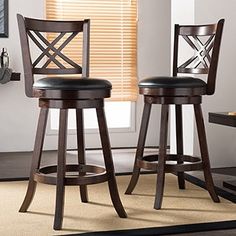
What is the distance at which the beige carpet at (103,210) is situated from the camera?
2.61 m

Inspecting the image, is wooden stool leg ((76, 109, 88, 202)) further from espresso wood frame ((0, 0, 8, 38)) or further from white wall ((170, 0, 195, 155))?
espresso wood frame ((0, 0, 8, 38))

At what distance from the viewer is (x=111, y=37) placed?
5.48 meters

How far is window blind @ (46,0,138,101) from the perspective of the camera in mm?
5336

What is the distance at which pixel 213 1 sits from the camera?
414cm

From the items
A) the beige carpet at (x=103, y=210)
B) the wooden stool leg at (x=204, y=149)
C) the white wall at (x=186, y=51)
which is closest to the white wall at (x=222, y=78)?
the white wall at (x=186, y=51)

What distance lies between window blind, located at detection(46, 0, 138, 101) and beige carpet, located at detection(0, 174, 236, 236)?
6.82 feet

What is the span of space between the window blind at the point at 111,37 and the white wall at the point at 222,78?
58.0 inches

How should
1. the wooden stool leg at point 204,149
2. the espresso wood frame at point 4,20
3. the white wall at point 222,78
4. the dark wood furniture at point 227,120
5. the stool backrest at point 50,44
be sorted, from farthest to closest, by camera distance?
the espresso wood frame at point 4,20
the white wall at point 222,78
the dark wood furniture at point 227,120
the wooden stool leg at point 204,149
the stool backrest at point 50,44

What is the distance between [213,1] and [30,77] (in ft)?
6.29

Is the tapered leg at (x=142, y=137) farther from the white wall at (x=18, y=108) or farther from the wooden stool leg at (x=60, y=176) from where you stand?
the white wall at (x=18, y=108)

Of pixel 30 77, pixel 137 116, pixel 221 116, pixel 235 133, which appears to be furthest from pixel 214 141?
pixel 30 77

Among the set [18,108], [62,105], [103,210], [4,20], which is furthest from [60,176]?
[4,20]

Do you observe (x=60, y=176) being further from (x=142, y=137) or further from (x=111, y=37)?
(x=111, y=37)

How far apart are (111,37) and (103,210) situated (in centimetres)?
288
